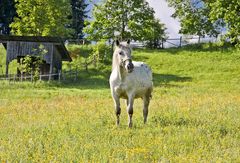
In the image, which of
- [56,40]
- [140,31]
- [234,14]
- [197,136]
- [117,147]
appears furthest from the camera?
[140,31]

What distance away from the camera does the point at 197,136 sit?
10.1m

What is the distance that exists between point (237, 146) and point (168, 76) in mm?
39684

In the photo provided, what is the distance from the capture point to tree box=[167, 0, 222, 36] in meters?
69.1

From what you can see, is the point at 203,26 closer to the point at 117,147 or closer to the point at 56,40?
the point at 56,40

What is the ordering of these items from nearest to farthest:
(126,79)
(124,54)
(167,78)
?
(124,54) < (126,79) < (167,78)

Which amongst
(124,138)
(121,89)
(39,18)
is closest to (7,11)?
(39,18)

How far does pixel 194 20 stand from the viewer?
6888 cm

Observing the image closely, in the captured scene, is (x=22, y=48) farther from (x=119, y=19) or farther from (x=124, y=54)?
(x=124, y=54)

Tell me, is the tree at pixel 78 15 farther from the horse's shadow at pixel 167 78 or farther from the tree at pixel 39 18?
the horse's shadow at pixel 167 78

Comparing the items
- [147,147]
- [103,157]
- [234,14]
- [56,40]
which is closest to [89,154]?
[103,157]

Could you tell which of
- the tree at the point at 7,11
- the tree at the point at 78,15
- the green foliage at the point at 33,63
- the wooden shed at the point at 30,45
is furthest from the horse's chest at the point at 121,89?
the tree at the point at 78,15

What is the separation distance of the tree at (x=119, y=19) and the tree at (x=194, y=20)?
1725 cm

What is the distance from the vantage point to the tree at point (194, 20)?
69.1m

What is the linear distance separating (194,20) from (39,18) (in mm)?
25132
